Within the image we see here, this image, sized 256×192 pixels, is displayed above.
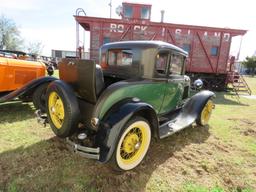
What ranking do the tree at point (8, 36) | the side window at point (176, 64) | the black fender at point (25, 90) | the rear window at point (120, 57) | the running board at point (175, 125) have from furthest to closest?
the tree at point (8, 36) < the black fender at point (25, 90) < the side window at point (176, 64) < the rear window at point (120, 57) < the running board at point (175, 125)

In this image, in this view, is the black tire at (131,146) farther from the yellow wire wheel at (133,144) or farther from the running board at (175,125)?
the running board at (175,125)

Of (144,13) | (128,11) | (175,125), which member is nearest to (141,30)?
(144,13)

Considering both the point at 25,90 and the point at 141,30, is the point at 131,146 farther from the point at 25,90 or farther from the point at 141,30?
the point at 141,30

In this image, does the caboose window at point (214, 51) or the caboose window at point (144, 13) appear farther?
the caboose window at point (144, 13)

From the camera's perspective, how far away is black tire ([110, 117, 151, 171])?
2455 mm

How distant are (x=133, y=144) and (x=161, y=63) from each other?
1574 millimetres

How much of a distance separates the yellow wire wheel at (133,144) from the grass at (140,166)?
0.17m

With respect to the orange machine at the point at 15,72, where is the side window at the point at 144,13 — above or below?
above

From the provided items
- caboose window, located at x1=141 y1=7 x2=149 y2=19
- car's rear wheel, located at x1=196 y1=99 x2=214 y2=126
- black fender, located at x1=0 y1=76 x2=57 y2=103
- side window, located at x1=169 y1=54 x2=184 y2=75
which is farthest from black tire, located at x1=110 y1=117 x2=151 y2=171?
caboose window, located at x1=141 y1=7 x2=149 y2=19

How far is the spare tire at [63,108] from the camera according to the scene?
2.53 meters

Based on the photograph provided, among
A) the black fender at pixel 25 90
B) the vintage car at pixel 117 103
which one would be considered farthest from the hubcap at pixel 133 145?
the black fender at pixel 25 90

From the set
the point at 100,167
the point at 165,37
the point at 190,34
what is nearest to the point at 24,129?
the point at 100,167

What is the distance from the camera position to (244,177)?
9.20 ft

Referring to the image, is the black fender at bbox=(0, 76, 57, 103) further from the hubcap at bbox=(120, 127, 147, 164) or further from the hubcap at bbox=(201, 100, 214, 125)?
the hubcap at bbox=(201, 100, 214, 125)
